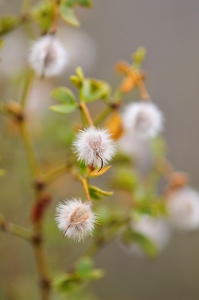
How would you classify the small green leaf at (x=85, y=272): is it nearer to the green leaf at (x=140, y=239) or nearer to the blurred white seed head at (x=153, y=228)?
the green leaf at (x=140, y=239)

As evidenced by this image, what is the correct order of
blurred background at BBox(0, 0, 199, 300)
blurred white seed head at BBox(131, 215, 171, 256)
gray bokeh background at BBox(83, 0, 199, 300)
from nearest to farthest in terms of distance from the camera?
1. blurred white seed head at BBox(131, 215, 171, 256)
2. blurred background at BBox(0, 0, 199, 300)
3. gray bokeh background at BBox(83, 0, 199, 300)

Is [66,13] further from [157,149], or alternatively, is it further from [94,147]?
[157,149]

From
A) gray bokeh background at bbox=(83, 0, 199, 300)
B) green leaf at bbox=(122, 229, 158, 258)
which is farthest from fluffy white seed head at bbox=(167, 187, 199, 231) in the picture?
gray bokeh background at bbox=(83, 0, 199, 300)

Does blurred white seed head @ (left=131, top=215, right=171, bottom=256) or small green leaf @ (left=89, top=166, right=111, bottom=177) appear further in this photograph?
blurred white seed head @ (left=131, top=215, right=171, bottom=256)

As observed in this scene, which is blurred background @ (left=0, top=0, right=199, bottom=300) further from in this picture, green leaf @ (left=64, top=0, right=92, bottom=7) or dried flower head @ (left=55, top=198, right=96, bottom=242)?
dried flower head @ (left=55, top=198, right=96, bottom=242)

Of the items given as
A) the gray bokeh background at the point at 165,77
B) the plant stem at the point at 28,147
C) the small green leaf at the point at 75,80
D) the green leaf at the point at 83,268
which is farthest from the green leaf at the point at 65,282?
the gray bokeh background at the point at 165,77

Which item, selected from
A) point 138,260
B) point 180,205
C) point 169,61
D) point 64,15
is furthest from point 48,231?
point 169,61

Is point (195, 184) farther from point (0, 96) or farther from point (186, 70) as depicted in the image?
point (0, 96)

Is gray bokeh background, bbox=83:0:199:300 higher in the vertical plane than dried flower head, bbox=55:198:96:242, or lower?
lower
